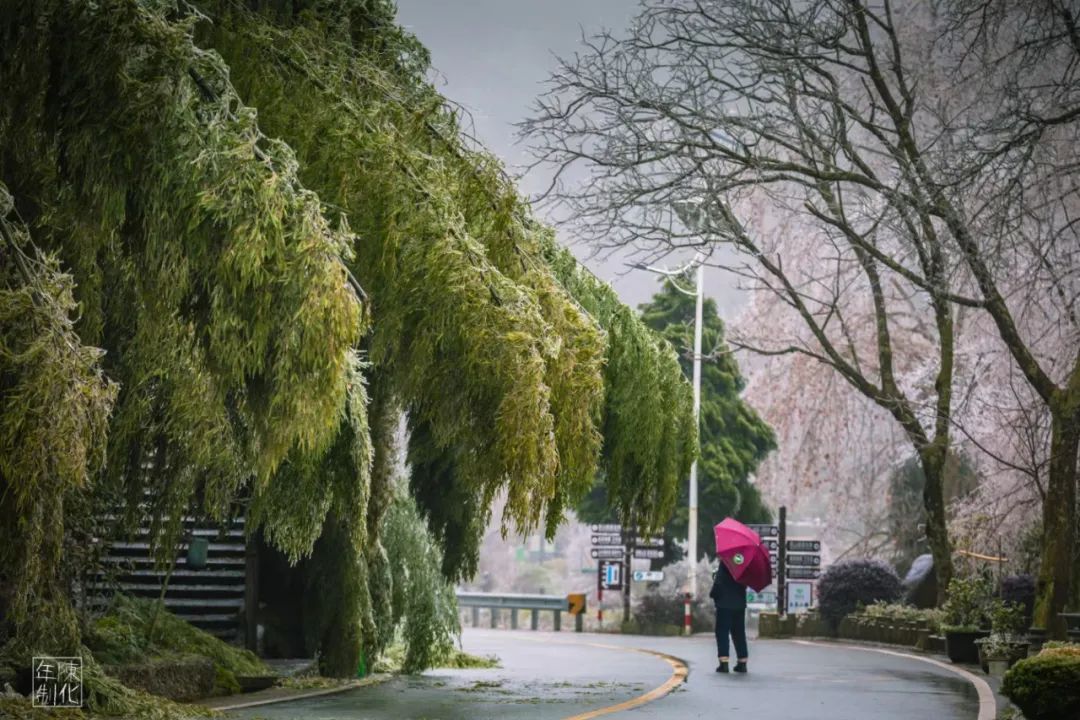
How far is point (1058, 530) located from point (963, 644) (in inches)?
145

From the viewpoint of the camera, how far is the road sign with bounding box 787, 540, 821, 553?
3269 centimetres

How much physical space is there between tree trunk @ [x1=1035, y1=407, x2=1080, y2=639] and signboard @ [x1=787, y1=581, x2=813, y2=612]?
1371 cm

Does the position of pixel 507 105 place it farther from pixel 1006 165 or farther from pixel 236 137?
pixel 236 137

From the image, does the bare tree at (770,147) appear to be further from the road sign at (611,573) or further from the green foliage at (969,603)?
the road sign at (611,573)

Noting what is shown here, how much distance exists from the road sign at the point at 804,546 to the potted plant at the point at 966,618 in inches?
372

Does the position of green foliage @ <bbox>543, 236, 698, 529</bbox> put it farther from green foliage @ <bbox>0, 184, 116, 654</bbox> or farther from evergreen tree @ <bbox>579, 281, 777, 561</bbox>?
evergreen tree @ <bbox>579, 281, 777, 561</bbox>

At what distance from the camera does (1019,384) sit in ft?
84.6

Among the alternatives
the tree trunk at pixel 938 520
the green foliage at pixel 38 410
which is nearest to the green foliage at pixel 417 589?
the green foliage at pixel 38 410

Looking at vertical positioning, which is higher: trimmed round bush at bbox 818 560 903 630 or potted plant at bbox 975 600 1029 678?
trimmed round bush at bbox 818 560 903 630

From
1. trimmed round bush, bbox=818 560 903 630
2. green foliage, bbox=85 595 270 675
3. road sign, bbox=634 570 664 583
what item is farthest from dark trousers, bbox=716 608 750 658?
road sign, bbox=634 570 664 583

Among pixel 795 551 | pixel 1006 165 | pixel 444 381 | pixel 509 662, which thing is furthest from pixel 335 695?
pixel 795 551

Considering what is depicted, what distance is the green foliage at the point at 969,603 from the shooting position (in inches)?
875

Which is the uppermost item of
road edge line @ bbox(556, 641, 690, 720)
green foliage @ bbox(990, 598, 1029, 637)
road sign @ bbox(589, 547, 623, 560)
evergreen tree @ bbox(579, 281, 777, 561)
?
evergreen tree @ bbox(579, 281, 777, 561)

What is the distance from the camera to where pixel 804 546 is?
32.8 m
